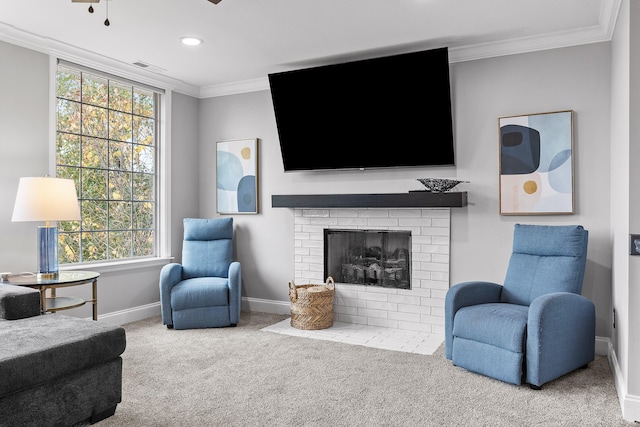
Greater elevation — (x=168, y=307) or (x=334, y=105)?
(x=334, y=105)

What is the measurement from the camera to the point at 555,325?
116 inches

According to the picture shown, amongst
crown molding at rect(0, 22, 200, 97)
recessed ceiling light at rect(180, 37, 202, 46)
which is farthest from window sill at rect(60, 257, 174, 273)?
recessed ceiling light at rect(180, 37, 202, 46)

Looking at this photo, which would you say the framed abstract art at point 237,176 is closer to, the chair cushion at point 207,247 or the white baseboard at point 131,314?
the chair cushion at point 207,247

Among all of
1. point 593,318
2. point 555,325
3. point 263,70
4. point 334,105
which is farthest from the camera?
point 263,70

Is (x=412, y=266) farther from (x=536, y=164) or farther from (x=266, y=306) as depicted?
(x=266, y=306)

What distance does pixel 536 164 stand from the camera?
382 centimetres

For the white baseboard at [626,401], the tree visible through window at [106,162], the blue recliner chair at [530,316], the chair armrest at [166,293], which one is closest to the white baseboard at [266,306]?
the chair armrest at [166,293]

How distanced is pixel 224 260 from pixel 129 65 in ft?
6.66

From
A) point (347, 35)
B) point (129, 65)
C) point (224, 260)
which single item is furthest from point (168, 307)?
point (347, 35)

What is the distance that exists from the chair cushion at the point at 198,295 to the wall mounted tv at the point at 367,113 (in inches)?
53.1

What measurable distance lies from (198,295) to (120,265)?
834 mm

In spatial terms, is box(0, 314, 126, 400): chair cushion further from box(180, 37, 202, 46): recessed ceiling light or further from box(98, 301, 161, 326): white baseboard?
box(180, 37, 202, 46): recessed ceiling light

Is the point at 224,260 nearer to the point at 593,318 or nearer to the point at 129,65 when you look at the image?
the point at 129,65

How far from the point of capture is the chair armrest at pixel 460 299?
335cm
